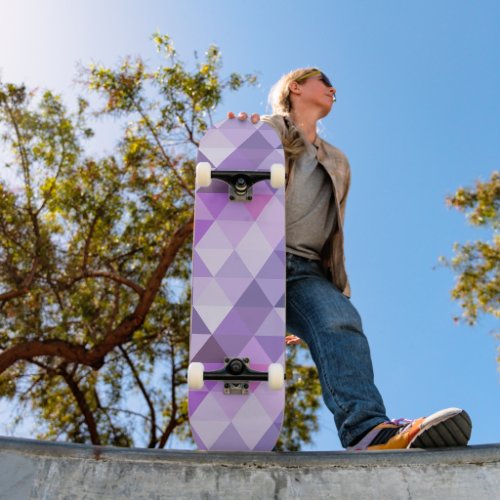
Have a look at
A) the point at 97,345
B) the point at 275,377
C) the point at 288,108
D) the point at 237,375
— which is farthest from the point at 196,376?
the point at 97,345

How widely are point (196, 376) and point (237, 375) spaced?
138 millimetres

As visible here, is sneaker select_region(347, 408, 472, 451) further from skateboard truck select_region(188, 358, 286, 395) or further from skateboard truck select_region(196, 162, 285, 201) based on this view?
skateboard truck select_region(196, 162, 285, 201)

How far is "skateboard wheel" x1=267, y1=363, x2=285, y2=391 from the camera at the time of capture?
206cm

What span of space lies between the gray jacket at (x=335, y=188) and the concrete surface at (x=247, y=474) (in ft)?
3.90

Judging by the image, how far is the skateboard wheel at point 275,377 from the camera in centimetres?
206

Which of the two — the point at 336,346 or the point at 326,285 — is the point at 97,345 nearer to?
the point at 326,285

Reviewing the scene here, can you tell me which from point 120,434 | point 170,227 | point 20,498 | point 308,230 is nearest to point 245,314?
point 308,230

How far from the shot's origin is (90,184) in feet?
25.7

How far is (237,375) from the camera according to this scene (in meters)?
2.10

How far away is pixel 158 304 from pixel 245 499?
21.4 ft

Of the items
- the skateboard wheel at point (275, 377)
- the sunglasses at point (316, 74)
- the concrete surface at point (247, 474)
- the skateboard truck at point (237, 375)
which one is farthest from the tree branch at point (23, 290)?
the concrete surface at point (247, 474)

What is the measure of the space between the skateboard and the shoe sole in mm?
489

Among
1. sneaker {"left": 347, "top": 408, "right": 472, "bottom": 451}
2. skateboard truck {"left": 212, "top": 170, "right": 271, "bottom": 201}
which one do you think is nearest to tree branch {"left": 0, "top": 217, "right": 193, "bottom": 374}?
skateboard truck {"left": 212, "top": 170, "right": 271, "bottom": 201}

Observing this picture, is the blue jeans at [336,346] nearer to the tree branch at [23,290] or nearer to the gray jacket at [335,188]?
the gray jacket at [335,188]
